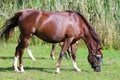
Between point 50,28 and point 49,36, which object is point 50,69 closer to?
point 49,36

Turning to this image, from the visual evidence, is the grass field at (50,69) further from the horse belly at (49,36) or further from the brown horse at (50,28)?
the horse belly at (49,36)

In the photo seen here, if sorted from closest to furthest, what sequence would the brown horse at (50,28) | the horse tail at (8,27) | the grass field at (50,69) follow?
the grass field at (50,69), the brown horse at (50,28), the horse tail at (8,27)

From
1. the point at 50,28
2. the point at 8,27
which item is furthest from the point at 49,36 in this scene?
the point at 8,27

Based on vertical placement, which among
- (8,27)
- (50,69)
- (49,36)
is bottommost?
(50,69)

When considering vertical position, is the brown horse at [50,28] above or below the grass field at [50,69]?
above

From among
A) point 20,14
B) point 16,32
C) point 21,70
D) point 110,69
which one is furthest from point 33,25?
point 16,32

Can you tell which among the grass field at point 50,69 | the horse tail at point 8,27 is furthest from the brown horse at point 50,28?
the grass field at point 50,69

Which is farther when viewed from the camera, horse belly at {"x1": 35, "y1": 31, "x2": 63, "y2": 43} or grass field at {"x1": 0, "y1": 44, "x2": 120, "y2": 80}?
horse belly at {"x1": 35, "y1": 31, "x2": 63, "y2": 43}

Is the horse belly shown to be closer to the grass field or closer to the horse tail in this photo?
the horse tail

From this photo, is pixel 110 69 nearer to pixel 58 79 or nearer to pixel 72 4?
pixel 58 79

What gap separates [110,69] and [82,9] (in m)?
6.74

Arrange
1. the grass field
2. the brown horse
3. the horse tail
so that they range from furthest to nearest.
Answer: the horse tail → the brown horse → the grass field

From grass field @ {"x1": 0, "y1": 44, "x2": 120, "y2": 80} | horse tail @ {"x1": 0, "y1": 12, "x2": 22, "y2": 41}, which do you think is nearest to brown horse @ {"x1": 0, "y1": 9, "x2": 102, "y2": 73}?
horse tail @ {"x1": 0, "y1": 12, "x2": 22, "y2": 41}

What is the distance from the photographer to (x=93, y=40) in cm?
1085
